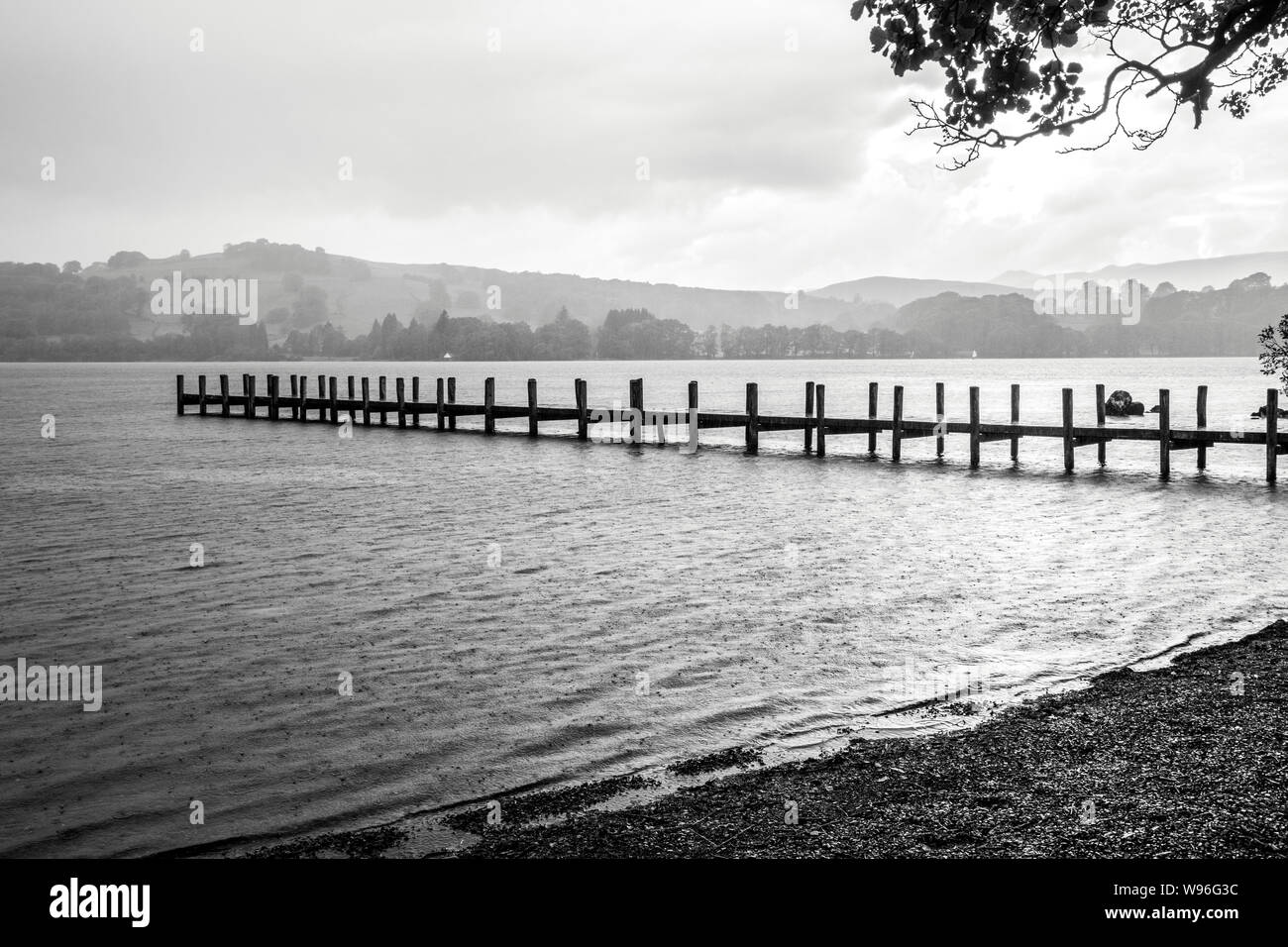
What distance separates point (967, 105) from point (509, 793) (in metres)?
6.68

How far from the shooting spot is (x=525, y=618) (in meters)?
14.1

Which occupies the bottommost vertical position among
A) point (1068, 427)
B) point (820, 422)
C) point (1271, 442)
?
point (1271, 442)

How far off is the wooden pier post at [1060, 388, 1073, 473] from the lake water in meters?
1.33

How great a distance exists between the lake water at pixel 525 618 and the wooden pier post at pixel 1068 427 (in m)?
1.33


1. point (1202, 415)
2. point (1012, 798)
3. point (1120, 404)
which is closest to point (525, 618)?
point (1012, 798)

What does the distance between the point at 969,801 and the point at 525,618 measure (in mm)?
7852

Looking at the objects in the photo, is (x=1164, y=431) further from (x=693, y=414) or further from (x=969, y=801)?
(x=969, y=801)

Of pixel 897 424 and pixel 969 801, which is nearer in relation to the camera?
pixel 969 801

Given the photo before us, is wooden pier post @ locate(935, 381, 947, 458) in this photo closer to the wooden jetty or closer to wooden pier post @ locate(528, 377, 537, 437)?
the wooden jetty

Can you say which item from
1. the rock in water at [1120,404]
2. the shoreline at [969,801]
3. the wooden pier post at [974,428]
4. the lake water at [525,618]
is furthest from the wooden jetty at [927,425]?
the rock in water at [1120,404]

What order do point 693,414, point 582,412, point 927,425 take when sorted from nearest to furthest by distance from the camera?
1. point 927,425
2. point 693,414
3. point 582,412

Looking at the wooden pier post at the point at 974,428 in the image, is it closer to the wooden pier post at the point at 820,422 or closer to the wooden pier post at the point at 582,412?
the wooden pier post at the point at 820,422

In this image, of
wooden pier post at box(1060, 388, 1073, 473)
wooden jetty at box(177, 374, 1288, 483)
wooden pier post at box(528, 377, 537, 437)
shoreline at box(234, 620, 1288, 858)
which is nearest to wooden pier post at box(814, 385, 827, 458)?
wooden jetty at box(177, 374, 1288, 483)
